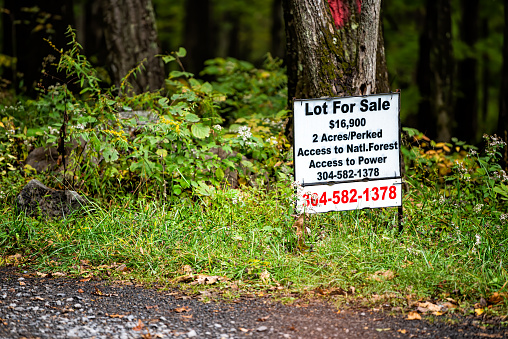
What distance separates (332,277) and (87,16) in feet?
64.8

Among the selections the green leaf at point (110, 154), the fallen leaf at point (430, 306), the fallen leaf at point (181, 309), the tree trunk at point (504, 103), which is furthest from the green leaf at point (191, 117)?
the tree trunk at point (504, 103)

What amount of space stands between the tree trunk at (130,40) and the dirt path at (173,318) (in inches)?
193

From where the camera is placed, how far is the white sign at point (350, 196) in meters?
4.86

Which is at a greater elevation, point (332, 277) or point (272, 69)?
point (272, 69)

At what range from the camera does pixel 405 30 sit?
634 inches

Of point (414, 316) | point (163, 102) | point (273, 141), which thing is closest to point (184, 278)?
point (414, 316)

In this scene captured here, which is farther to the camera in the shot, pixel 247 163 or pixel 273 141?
pixel 273 141

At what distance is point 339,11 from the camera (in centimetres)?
608

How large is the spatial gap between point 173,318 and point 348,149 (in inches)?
90.3

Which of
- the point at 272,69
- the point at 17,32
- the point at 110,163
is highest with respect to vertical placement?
the point at 17,32

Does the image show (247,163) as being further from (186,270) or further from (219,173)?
(186,270)

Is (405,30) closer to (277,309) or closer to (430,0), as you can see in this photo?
(430,0)

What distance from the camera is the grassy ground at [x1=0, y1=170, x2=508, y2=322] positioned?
13.6 ft

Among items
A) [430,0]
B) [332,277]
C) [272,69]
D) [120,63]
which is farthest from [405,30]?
[332,277]
